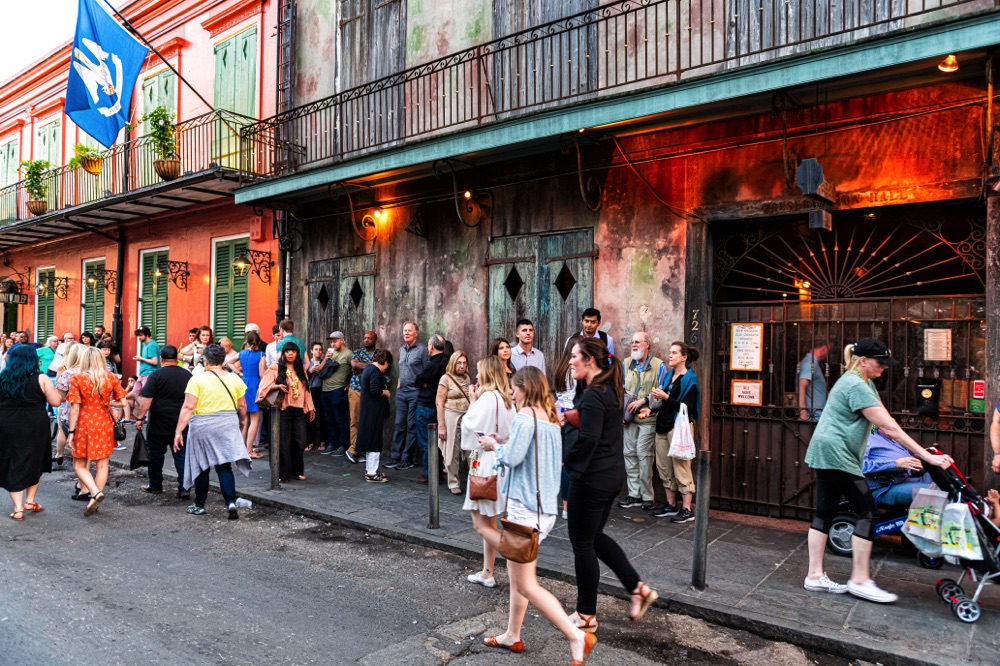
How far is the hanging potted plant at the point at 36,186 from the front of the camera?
18.6 m

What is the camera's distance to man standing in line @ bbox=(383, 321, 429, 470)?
34.4ft

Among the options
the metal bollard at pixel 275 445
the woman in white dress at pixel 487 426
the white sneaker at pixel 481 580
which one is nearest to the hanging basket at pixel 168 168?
the metal bollard at pixel 275 445

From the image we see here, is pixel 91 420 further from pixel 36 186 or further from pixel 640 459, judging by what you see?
pixel 36 186

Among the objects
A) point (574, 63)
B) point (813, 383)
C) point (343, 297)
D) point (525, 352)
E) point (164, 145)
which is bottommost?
point (813, 383)

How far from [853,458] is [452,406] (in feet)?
15.1

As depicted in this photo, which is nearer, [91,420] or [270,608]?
[270,608]

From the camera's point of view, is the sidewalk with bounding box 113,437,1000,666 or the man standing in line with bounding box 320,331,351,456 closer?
the sidewalk with bounding box 113,437,1000,666

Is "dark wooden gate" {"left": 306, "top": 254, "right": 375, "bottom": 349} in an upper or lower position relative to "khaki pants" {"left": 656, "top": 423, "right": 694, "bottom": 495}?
upper

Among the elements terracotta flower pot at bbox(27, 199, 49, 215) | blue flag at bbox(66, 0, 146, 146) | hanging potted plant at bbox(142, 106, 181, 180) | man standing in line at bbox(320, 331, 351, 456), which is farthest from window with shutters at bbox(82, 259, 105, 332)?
man standing in line at bbox(320, 331, 351, 456)

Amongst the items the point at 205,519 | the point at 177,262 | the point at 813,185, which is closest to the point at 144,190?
the point at 177,262

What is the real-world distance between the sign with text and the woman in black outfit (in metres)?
3.70

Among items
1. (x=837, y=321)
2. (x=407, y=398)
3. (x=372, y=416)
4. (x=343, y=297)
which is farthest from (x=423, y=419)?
(x=837, y=321)

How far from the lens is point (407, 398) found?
34.4 ft

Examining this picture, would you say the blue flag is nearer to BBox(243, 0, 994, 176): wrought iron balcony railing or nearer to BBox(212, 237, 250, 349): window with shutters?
BBox(243, 0, 994, 176): wrought iron balcony railing
